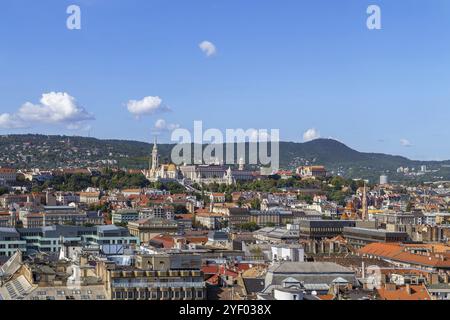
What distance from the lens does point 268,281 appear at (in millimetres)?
17766

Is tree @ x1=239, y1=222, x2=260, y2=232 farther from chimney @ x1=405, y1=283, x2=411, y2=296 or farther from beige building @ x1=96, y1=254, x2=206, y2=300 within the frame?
beige building @ x1=96, y1=254, x2=206, y2=300

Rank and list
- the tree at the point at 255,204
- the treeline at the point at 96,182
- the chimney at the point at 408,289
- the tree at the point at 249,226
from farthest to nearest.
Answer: the treeline at the point at 96,182 → the tree at the point at 255,204 → the tree at the point at 249,226 → the chimney at the point at 408,289

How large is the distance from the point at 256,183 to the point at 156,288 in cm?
6428

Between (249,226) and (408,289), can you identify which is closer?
(408,289)

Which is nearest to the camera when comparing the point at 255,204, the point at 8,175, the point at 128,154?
the point at 255,204

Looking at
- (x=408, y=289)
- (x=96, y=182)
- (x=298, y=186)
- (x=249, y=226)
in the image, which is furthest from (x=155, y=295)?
(x=298, y=186)

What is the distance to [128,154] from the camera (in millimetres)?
107875

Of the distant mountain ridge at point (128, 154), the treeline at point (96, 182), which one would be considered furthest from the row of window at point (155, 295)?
the distant mountain ridge at point (128, 154)

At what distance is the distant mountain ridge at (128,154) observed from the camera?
100.0 meters

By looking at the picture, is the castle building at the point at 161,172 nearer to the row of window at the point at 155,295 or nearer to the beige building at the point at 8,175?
the beige building at the point at 8,175

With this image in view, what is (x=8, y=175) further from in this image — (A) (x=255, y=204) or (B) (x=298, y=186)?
(B) (x=298, y=186)

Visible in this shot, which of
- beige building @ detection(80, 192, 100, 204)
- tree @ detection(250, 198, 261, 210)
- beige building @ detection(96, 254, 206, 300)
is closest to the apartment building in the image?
beige building @ detection(96, 254, 206, 300)

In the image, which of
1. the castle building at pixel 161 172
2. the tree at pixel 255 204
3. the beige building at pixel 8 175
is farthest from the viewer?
the castle building at pixel 161 172

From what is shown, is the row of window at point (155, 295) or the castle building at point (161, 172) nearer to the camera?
the row of window at point (155, 295)
